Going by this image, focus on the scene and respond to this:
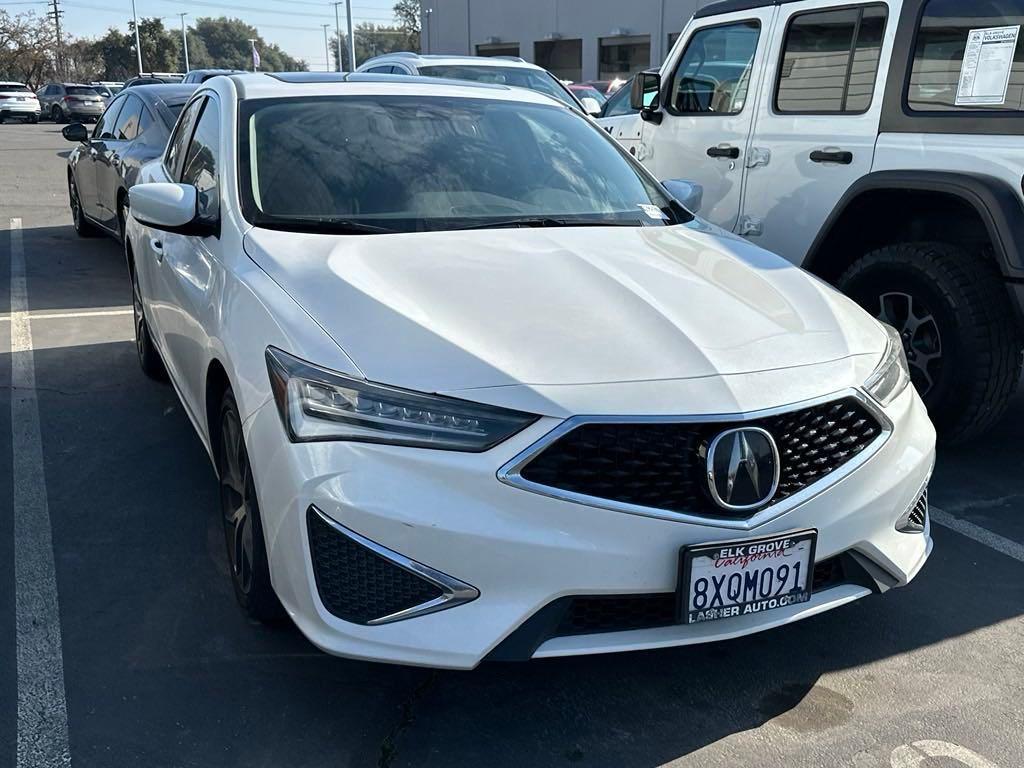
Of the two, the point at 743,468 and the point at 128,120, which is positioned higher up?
the point at 128,120

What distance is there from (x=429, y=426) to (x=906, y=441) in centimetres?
135

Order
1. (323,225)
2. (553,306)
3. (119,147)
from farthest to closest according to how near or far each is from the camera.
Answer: (119,147) → (323,225) → (553,306)

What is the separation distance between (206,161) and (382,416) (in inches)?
81.0

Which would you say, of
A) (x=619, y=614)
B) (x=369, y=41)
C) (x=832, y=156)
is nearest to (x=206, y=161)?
(x=619, y=614)

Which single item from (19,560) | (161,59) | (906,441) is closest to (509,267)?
(906,441)

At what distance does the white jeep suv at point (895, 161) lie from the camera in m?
4.18

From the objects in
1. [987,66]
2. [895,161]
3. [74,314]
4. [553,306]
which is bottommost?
[74,314]

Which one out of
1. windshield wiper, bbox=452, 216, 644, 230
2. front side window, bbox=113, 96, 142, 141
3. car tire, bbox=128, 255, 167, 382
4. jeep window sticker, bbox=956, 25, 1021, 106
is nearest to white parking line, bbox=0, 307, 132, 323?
car tire, bbox=128, 255, 167, 382

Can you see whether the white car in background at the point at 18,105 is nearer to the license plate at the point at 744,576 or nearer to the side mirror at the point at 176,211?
the side mirror at the point at 176,211

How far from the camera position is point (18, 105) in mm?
39000

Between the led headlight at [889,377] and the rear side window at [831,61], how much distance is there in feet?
7.41

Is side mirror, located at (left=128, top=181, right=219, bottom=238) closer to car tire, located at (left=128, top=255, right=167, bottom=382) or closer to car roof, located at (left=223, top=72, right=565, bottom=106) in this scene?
car roof, located at (left=223, top=72, right=565, bottom=106)

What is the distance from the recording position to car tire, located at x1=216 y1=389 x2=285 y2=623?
2771mm

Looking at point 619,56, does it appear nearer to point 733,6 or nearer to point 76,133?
point 76,133
